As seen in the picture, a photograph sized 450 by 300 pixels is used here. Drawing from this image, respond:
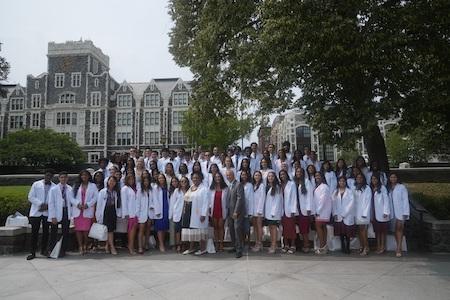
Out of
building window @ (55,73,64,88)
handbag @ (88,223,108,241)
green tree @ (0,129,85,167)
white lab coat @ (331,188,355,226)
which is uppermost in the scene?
building window @ (55,73,64,88)

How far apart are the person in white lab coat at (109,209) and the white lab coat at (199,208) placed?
174 cm

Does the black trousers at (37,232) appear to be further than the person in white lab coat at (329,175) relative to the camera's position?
No

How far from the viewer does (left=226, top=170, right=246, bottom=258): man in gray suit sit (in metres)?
8.79

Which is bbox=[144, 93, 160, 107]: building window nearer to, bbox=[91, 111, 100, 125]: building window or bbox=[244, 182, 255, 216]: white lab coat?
bbox=[91, 111, 100, 125]: building window

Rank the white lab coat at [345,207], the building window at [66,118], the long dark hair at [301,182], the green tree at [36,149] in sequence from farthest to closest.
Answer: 1. the building window at [66,118]
2. the green tree at [36,149]
3. the long dark hair at [301,182]
4. the white lab coat at [345,207]

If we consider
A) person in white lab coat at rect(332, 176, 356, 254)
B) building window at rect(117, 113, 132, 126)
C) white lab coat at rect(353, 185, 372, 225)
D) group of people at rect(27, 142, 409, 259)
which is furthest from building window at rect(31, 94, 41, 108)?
white lab coat at rect(353, 185, 372, 225)

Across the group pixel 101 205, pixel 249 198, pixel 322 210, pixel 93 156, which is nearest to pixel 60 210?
pixel 101 205

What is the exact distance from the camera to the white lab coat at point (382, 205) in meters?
8.78

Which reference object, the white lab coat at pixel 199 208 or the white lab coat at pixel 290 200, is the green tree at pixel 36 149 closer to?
the white lab coat at pixel 199 208

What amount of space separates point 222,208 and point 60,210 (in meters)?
3.65

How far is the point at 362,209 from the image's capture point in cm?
889

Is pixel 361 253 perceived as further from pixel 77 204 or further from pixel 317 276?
pixel 77 204

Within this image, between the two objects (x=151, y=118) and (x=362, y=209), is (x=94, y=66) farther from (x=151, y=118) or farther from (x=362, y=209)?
(x=362, y=209)

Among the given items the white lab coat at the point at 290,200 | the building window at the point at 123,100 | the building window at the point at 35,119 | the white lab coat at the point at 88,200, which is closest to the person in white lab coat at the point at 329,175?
Answer: the white lab coat at the point at 290,200
